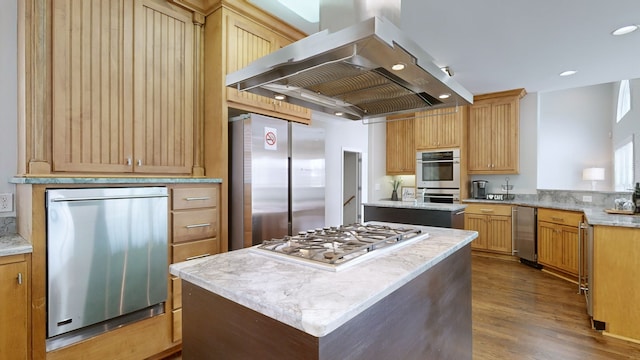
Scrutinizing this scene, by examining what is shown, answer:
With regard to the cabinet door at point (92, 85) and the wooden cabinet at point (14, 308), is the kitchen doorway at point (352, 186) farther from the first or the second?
the wooden cabinet at point (14, 308)

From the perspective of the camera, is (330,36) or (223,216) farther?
(223,216)

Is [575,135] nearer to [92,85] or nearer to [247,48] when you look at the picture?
[247,48]

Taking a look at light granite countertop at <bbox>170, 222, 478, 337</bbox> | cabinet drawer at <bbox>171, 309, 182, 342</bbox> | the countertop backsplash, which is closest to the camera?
light granite countertop at <bbox>170, 222, 478, 337</bbox>

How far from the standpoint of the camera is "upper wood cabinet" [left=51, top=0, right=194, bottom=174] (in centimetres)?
189

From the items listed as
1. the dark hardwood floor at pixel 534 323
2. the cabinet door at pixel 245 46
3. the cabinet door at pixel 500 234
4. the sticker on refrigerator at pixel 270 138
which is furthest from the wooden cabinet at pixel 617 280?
the cabinet door at pixel 245 46

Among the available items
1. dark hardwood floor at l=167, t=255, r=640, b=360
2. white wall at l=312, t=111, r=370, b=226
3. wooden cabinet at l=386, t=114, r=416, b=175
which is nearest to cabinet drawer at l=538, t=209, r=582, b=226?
dark hardwood floor at l=167, t=255, r=640, b=360

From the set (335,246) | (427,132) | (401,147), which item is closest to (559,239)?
(427,132)

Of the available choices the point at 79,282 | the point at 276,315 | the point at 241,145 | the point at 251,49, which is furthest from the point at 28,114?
the point at 276,315

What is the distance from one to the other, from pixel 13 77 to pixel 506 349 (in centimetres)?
377

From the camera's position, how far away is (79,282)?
1.74 metres

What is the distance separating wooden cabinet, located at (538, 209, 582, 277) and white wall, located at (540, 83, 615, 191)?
3.55 m

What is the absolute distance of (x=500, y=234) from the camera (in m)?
4.76

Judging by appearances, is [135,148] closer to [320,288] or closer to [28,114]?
[28,114]

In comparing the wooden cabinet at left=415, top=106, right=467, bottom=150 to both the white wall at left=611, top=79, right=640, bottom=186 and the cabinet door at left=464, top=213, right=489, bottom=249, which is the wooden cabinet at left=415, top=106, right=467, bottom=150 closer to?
the cabinet door at left=464, top=213, right=489, bottom=249
